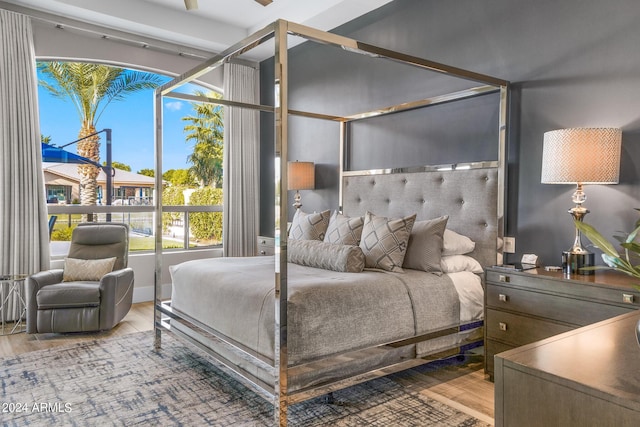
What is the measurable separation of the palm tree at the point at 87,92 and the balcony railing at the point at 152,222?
0.22 metres

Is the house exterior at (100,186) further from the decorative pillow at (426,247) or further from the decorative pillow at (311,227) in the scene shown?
the decorative pillow at (426,247)

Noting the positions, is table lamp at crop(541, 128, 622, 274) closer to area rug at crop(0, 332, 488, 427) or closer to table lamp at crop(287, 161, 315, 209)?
area rug at crop(0, 332, 488, 427)

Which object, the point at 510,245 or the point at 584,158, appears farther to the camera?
the point at 510,245

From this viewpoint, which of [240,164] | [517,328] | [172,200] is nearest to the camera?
[517,328]

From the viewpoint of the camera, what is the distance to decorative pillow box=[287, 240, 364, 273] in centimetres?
299

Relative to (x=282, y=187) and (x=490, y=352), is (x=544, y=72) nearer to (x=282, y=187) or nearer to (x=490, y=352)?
(x=490, y=352)

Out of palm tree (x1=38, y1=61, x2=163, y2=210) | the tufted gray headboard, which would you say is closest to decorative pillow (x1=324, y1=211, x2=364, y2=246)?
the tufted gray headboard

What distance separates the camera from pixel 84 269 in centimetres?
420

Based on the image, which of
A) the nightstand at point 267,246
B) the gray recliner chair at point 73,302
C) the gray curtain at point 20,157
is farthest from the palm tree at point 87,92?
the nightstand at point 267,246

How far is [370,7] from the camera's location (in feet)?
14.1

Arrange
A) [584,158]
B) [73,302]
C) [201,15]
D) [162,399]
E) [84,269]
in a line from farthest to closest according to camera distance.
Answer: [201,15] < [84,269] < [73,302] < [162,399] < [584,158]

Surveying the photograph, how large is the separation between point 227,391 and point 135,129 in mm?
3979

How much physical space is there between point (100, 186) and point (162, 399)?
11.1 feet

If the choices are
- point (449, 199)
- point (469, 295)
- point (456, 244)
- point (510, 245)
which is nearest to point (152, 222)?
point (449, 199)
